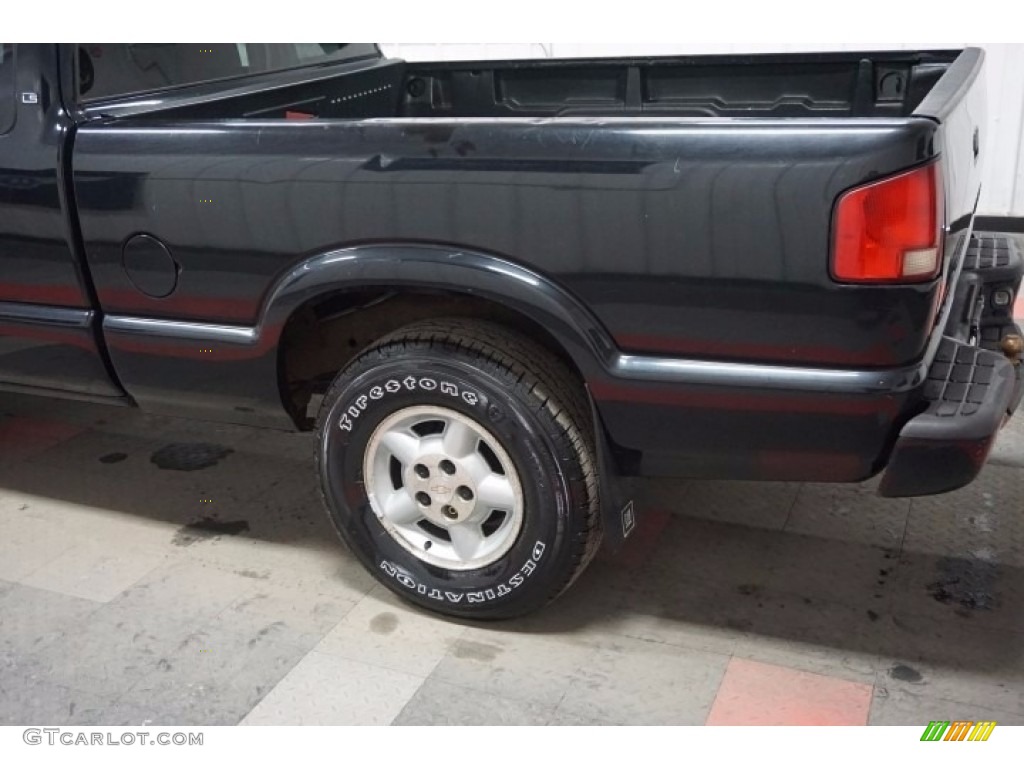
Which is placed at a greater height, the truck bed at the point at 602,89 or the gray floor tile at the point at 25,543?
the truck bed at the point at 602,89

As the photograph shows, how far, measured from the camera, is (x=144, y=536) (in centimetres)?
306

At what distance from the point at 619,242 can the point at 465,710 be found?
1.09 m

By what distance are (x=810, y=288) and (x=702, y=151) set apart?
0.34m

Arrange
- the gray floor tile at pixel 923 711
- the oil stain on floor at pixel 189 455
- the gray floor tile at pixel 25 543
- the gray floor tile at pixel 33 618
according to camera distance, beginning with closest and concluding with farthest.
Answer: the gray floor tile at pixel 923 711
the gray floor tile at pixel 33 618
the gray floor tile at pixel 25 543
the oil stain on floor at pixel 189 455

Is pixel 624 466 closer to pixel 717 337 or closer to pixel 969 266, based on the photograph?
pixel 717 337

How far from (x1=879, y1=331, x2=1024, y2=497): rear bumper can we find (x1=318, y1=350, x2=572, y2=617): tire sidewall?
2.40ft

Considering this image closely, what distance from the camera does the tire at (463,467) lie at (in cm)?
229

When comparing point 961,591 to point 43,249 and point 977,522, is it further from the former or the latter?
point 43,249

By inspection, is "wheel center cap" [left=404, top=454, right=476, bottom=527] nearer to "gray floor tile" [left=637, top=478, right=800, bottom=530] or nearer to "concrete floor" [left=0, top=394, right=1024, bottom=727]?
"concrete floor" [left=0, top=394, right=1024, bottom=727]

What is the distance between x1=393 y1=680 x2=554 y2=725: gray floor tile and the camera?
2.20 metres

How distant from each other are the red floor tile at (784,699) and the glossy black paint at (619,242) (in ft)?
1.63

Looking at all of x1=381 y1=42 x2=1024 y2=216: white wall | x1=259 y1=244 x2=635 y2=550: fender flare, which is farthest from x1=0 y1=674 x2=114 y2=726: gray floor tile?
x1=381 y1=42 x2=1024 y2=216: white wall

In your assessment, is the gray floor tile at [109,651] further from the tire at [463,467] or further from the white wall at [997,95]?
the white wall at [997,95]

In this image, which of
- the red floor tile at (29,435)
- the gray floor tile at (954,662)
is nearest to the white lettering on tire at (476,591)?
the gray floor tile at (954,662)
